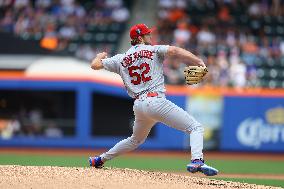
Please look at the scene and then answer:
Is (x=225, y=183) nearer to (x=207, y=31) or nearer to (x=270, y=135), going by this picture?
(x=270, y=135)

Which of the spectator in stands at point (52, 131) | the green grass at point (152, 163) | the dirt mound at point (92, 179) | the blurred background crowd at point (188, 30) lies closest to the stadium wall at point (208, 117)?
the spectator in stands at point (52, 131)

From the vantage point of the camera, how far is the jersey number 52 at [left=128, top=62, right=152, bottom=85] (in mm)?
8797

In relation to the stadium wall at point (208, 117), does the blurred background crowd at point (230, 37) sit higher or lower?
higher

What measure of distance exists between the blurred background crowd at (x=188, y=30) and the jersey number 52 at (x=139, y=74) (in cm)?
916

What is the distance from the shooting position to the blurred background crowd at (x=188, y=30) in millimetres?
18641

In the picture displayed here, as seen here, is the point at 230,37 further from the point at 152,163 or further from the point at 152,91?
the point at 152,91

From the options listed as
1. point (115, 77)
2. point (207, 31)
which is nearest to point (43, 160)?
point (115, 77)

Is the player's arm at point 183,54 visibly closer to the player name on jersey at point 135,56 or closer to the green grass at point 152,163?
the player name on jersey at point 135,56

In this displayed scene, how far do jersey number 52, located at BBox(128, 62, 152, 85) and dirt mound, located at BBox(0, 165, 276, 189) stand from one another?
112 cm

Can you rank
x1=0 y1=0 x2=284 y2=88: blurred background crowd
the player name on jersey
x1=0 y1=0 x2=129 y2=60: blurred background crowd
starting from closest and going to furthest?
the player name on jersey → x1=0 y1=0 x2=284 y2=88: blurred background crowd → x1=0 y1=0 x2=129 y2=60: blurred background crowd

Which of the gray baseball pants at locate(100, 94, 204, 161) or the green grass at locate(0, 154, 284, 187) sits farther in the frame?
the green grass at locate(0, 154, 284, 187)

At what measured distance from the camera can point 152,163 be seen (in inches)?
557

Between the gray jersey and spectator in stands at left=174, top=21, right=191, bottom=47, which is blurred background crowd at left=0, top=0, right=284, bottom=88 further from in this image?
the gray jersey

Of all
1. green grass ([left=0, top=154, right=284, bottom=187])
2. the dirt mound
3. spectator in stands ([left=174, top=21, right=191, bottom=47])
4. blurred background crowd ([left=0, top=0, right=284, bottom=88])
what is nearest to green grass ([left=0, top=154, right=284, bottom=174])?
green grass ([left=0, top=154, right=284, bottom=187])
